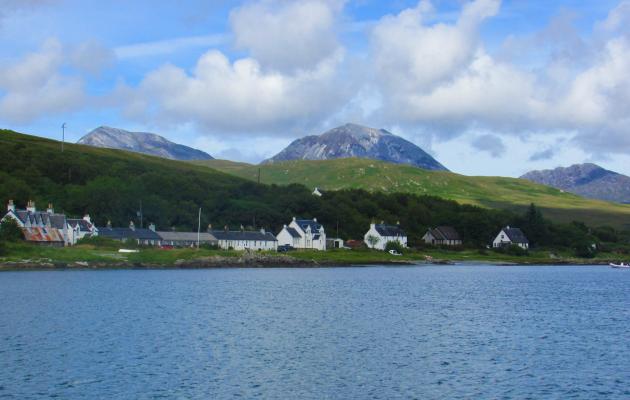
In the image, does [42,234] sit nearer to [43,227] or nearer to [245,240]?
[43,227]

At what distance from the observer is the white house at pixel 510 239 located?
164 meters

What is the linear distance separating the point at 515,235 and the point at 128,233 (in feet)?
292

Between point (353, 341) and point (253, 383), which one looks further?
point (353, 341)

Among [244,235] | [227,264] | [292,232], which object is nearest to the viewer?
[227,264]

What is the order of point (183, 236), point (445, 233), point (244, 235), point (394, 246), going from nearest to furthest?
point (183, 236) < point (244, 235) < point (394, 246) < point (445, 233)

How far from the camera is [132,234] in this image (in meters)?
122

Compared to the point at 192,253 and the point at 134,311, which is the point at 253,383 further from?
the point at 192,253

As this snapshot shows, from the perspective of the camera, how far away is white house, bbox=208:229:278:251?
131125 mm

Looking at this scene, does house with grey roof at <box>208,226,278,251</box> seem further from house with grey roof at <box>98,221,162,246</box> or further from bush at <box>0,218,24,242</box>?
bush at <box>0,218,24,242</box>

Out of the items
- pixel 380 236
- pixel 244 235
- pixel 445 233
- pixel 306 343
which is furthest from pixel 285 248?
pixel 306 343

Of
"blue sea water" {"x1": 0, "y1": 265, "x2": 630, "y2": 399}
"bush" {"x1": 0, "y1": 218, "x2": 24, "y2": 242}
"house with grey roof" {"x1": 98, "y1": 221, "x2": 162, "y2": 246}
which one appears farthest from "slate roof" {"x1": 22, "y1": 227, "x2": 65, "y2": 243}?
"blue sea water" {"x1": 0, "y1": 265, "x2": 630, "y2": 399}

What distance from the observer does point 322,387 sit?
30.9 metres

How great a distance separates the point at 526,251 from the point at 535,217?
1944cm

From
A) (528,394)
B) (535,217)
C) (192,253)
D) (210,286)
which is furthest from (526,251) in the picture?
(528,394)
